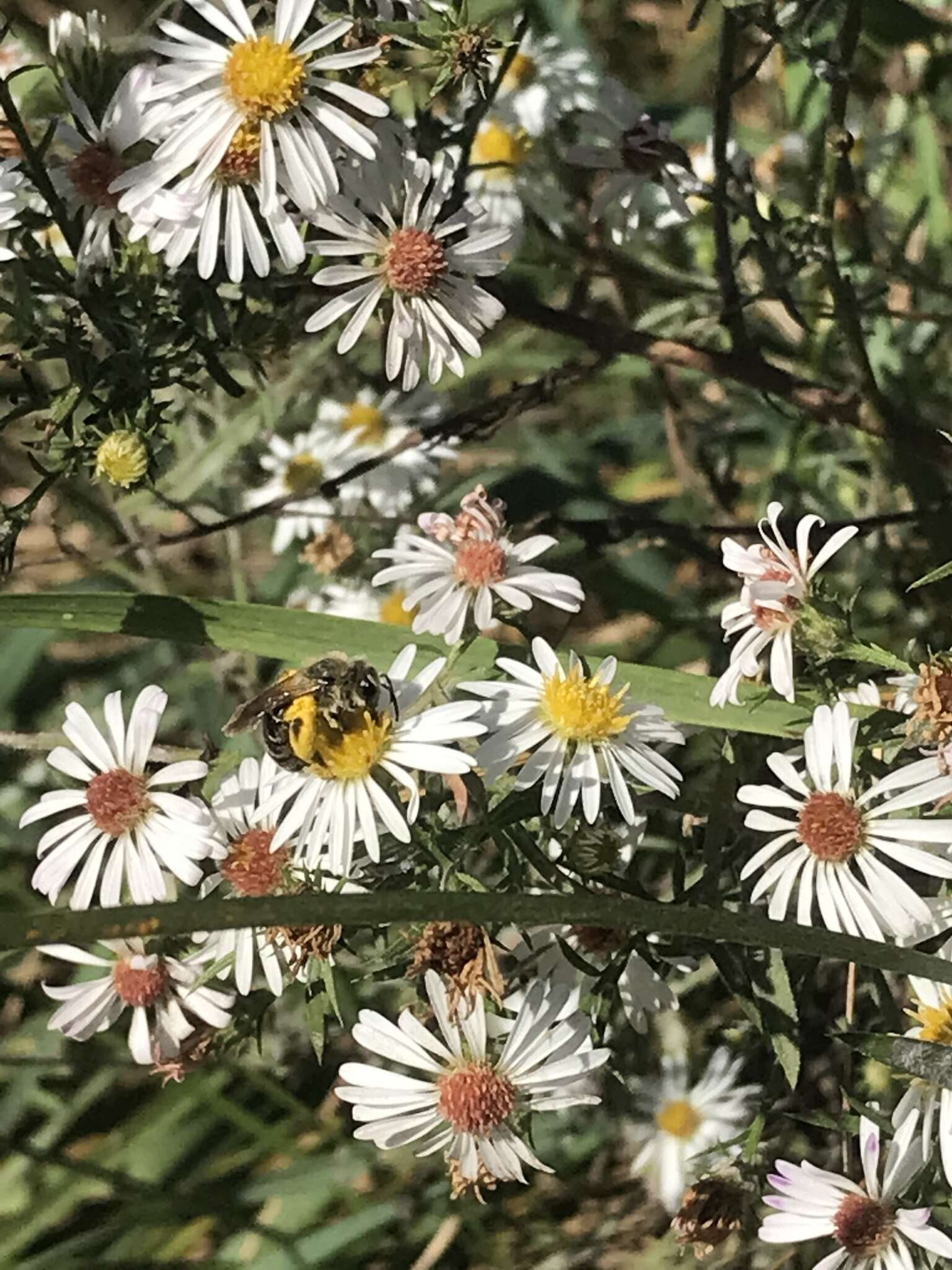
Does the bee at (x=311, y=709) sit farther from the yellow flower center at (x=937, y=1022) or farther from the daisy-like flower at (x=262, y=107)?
the yellow flower center at (x=937, y=1022)

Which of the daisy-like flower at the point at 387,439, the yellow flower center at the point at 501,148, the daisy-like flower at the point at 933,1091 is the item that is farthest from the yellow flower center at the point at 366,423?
the daisy-like flower at the point at 933,1091

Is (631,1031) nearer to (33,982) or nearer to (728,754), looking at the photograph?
(728,754)

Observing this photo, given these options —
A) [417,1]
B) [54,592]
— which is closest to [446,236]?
[417,1]

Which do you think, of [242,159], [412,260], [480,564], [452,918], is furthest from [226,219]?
[452,918]

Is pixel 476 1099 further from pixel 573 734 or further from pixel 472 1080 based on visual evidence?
pixel 573 734

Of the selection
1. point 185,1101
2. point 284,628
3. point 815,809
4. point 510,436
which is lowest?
point 815,809

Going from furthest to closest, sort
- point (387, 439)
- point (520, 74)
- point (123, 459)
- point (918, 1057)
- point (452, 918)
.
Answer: point (387, 439)
point (520, 74)
point (123, 459)
point (918, 1057)
point (452, 918)
